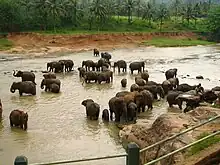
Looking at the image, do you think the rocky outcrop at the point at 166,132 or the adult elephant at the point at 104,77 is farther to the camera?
the adult elephant at the point at 104,77

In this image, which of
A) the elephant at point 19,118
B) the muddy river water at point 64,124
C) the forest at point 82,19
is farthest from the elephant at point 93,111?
the forest at point 82,19

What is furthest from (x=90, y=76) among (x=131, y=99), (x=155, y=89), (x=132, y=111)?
(x=132, y=111)

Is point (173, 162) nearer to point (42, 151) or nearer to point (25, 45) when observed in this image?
point (42, 151)

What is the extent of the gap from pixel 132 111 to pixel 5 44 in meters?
35.8

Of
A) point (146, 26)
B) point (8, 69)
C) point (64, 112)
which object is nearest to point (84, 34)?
point (146, 26)

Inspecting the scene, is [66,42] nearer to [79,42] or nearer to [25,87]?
[79,42]

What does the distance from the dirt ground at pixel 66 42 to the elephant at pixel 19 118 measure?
99.2 feet

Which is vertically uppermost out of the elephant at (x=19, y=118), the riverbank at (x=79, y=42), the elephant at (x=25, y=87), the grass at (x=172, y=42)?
the elephant at (x=19, y=118)

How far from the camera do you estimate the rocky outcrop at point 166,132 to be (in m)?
9.88

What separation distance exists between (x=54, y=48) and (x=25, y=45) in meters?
A: 3.47

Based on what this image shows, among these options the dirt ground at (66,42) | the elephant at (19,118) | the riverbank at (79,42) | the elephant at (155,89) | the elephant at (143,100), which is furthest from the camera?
the riverbank at (79,42)

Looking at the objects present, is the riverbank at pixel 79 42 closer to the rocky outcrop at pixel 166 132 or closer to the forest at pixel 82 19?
the forest at pixel 82 19

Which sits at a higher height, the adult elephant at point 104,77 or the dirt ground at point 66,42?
the adult elephant at point 104,77

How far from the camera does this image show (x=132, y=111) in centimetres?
1645
